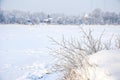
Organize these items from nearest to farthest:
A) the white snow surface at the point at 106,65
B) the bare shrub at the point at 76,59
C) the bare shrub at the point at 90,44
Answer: the white snow surface at the point at 106,65, the bare shrub at the point at 76,59, the bare shrub at the point at 90,44

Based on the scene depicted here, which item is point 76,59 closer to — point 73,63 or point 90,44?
point 73,63

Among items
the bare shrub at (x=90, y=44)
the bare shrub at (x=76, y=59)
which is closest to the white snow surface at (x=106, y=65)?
the bare shrub at (x=76, y=59)

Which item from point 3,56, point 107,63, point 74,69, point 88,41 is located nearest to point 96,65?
point 107,63

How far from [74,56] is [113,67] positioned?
91 cm

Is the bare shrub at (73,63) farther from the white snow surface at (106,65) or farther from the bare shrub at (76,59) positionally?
the white snow surface at (106,65)

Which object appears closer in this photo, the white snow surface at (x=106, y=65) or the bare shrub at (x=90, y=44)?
the white snow surface at (x=106, y=65)

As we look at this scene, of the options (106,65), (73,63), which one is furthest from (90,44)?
(106,65)

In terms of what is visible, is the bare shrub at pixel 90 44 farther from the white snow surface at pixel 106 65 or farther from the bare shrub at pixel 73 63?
the white snow surface at pixel 106 65

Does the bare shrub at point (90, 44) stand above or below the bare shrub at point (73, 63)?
above

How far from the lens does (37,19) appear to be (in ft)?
144

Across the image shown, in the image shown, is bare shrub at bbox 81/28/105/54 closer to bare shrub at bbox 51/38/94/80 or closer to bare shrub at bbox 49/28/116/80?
bare shrub at bbox 49/28/116/80

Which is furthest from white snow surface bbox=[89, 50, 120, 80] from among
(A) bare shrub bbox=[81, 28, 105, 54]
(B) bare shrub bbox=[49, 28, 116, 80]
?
(A) bare shrub bbox=[81, 28, 105, 54]

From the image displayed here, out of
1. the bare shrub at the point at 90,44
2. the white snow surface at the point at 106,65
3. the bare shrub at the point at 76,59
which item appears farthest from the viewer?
the bare shrub at the point at 90,44

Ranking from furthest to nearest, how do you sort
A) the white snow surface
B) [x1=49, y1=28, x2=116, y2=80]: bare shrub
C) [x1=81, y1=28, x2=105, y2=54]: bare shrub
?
1. [x1=81, y1=28, x2=105, y2=54]: bare shrub
2. [x1=49, y1=28, x2=116, y2=80]: bare shrub
3. the white snow surface
